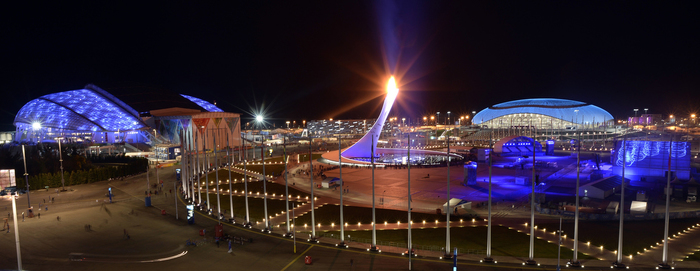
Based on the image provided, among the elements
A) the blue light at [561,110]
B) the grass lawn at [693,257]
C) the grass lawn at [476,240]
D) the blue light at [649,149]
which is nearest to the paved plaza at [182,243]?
the grass lawn at [693,257]

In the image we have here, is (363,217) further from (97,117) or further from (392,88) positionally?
(97,117)

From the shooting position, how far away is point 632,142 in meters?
39.5

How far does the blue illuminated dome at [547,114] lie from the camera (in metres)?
108

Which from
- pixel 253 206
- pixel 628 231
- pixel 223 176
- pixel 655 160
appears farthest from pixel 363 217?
pixel 655 160

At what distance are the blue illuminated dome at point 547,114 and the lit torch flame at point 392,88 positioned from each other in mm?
74980

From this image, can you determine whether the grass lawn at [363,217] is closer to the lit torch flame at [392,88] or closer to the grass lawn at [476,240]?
the grass lawn at [476,240]

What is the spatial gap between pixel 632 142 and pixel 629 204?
45.5 ft

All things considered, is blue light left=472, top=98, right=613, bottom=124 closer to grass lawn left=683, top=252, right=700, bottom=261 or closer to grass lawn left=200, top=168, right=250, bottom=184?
grass lawn left=200, top=168, right=250, bottom=184

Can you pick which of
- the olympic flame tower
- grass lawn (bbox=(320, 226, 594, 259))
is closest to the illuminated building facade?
grass lawn (bbox=(320, 226, 594, 259))

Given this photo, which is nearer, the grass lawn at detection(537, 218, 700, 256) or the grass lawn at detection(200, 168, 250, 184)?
the grass lawn at detection(537, 218, 700, 256)

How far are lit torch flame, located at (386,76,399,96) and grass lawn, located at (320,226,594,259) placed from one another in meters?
26.2

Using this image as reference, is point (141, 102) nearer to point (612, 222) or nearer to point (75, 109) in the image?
point (75, 109)

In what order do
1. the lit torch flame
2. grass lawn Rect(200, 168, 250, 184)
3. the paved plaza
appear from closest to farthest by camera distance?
the paved plaza → grass lawn Rect(200, 168, 250, 184) → the lit torch flame

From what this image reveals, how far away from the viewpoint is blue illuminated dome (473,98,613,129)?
108m
